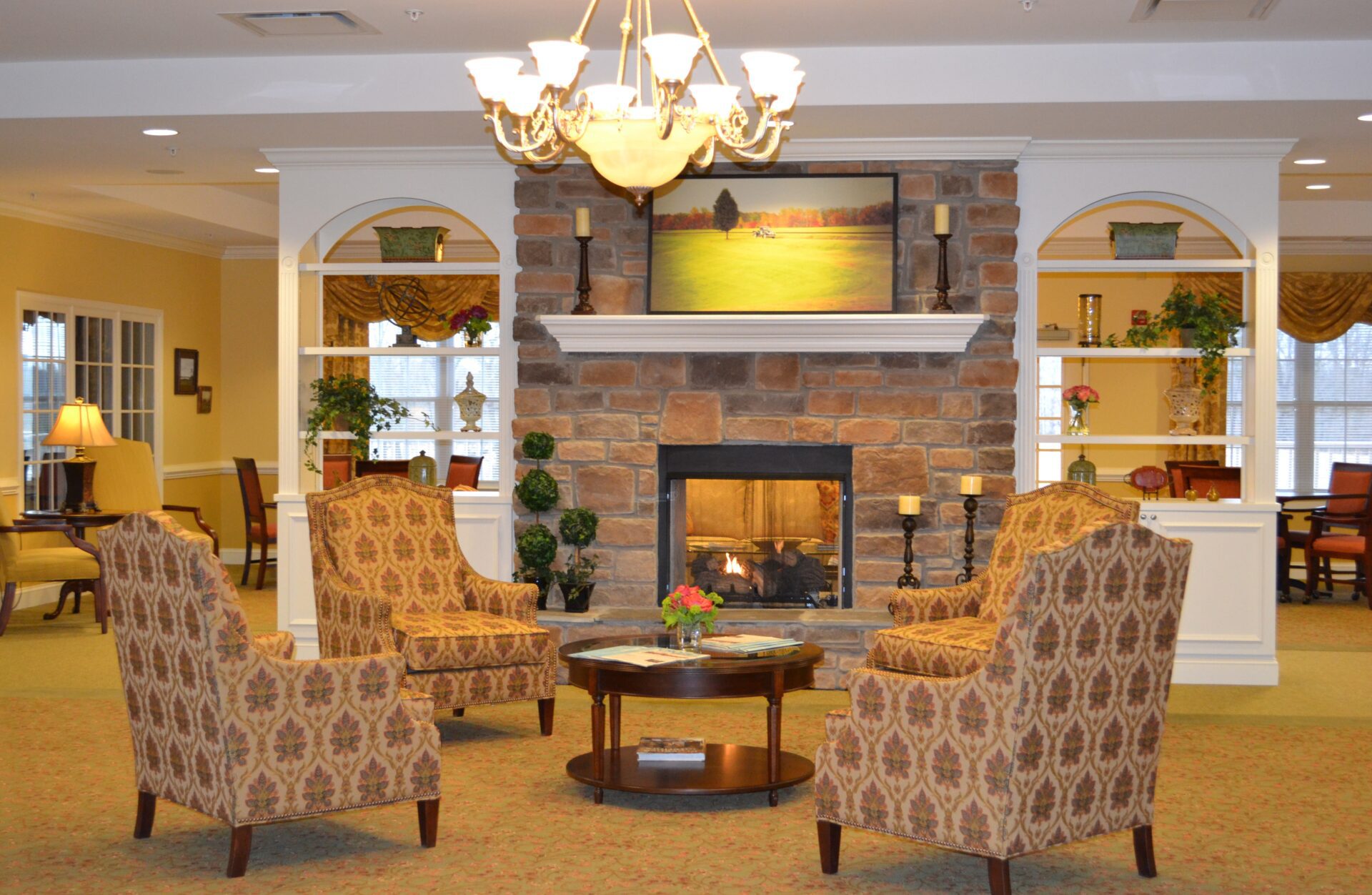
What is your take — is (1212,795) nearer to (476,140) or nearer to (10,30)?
(476,140)

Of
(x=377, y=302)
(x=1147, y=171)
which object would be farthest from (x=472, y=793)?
(x=377, y=302)

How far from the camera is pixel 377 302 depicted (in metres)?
10.5

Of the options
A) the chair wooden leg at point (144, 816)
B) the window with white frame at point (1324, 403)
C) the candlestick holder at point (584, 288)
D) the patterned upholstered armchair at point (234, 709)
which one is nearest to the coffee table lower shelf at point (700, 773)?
the patterned upholstered armchair at point (234, 709)

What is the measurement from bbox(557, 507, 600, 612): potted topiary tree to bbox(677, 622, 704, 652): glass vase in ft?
6.15

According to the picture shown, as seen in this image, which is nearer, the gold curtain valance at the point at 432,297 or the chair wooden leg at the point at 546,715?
the chair wooden leg at the point at 546,715

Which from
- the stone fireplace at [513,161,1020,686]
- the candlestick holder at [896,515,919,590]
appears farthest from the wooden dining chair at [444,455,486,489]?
the candlestick holder at [896,515,919,590]

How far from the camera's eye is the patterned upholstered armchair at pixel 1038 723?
3320 millimetres

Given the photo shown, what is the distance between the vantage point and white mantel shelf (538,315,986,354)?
250 inches

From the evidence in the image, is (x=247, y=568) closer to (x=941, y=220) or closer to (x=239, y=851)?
(x=941, y=220)

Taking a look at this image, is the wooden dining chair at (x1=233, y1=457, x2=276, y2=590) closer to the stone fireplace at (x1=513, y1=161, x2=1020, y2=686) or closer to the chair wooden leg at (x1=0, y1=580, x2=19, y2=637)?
the chair wooden leg at (x1=0, y1=580, x2=19, y2=637)

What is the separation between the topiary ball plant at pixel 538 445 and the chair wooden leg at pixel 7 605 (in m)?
3.37

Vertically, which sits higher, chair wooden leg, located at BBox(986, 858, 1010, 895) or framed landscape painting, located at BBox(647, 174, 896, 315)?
framed landscape painting, located at BBox(647, 174, 896, 315)

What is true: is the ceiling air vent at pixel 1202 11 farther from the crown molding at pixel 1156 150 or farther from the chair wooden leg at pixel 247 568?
the chair wooden leg at pixel 247 568

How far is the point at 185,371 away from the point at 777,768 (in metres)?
7.61
